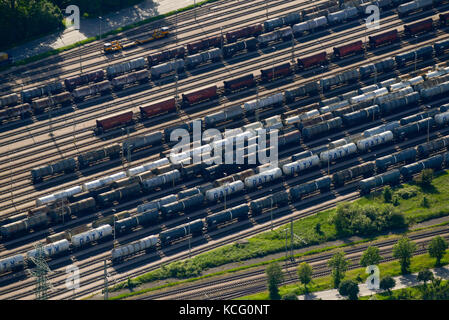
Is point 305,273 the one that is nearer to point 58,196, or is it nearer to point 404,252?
point 404,252

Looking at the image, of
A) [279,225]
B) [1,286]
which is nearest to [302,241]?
[279,225]

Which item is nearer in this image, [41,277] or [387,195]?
[41,277]

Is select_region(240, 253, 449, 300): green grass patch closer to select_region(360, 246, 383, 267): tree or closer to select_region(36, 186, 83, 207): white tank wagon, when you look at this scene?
select_region(360, 246, 383, 267): tree

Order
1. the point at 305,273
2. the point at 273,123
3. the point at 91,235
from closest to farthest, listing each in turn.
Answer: the point at 305,273 → the point at 91,235 → the point at 273,123

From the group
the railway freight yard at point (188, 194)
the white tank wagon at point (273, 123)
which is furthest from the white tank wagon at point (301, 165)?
the white tank wagon at point (273, 123)

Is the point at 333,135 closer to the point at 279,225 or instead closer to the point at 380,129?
the point at 380,129

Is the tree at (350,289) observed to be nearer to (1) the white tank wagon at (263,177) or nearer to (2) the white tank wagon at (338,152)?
(1) the white tank wagon at (263,177)

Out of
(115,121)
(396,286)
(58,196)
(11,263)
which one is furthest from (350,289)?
(115,121)

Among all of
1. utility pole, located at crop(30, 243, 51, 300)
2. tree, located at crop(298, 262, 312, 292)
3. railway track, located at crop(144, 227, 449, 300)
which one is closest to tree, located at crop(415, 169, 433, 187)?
railway track, located at crop(144, 227, 449, 300)
